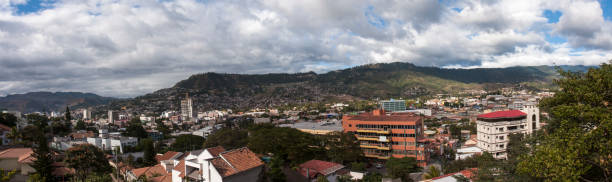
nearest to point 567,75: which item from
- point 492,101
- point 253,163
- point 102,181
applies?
point 253,163

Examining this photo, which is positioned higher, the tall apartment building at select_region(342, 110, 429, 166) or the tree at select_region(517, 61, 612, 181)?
the tree at select_region(517, 61, 612, 181)

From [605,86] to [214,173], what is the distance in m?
18.4

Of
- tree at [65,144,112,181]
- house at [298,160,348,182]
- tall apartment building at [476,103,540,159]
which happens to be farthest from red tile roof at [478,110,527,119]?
tree at [65,144,112,181]

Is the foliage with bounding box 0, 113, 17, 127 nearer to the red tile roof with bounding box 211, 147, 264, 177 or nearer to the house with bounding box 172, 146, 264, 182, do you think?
the house with bounding box 172, 146, 264, 182

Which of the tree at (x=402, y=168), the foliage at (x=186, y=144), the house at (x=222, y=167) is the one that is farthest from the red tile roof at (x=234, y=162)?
the foliage at (x=186, y=144)

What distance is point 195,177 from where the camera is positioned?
20.0 meters

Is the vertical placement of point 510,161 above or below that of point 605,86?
below

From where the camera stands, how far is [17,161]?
93.5 feet

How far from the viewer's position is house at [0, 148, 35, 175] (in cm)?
2728

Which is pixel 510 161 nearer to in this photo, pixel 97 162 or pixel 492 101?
pixel 97 162

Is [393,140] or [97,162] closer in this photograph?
[97,162]

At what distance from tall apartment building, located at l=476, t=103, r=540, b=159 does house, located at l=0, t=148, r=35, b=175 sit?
2159 inches

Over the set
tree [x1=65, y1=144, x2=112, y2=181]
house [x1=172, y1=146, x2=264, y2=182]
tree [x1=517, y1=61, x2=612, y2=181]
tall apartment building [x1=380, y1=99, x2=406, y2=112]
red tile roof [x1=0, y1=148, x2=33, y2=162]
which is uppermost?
Result: tree [x1=517, y1=61, x2=612, y2=181]

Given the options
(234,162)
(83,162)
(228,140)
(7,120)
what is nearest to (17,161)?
(83,162)
